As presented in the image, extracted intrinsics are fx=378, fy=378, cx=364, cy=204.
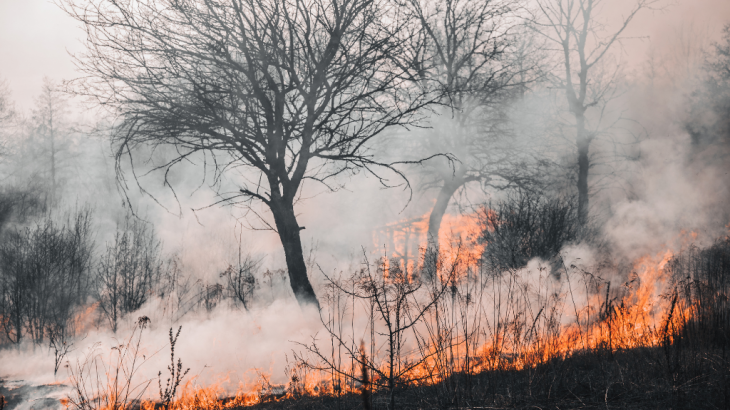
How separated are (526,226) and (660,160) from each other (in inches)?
449

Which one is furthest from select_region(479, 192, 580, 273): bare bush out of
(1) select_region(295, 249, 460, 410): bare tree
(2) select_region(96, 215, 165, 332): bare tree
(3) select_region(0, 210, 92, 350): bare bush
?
(3) select_region(0, 210, 92, 350): bare bush

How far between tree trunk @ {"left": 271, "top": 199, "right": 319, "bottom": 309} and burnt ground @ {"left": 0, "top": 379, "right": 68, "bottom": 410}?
4.29m

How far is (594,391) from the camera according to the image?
3355 mm

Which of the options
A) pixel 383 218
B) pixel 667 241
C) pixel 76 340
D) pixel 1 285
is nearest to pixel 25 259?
pixel 1 285

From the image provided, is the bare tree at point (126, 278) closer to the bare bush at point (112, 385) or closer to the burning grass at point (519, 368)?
the bare bush at point (112, 385)

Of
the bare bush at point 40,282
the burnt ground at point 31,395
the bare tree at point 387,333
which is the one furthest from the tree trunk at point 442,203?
the bare bush at point 40,282

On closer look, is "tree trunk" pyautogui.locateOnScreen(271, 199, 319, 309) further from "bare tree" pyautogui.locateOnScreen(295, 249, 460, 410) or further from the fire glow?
"bare tree" pyautogui.locateOnScreen(295, 249, 460, 410)

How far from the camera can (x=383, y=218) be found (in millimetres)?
18234

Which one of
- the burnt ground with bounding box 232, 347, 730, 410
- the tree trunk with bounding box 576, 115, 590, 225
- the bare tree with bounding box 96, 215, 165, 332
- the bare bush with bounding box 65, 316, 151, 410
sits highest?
the tree trunk with bounding box 576, 115, 590, 225

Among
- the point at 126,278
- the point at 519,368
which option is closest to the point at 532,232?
the point at 519,368

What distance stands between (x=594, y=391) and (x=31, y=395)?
8.86m

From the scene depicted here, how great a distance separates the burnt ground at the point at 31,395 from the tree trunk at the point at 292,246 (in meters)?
4.29

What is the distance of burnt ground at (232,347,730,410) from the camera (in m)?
2.91

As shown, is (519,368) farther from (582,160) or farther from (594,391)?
(582,160)
